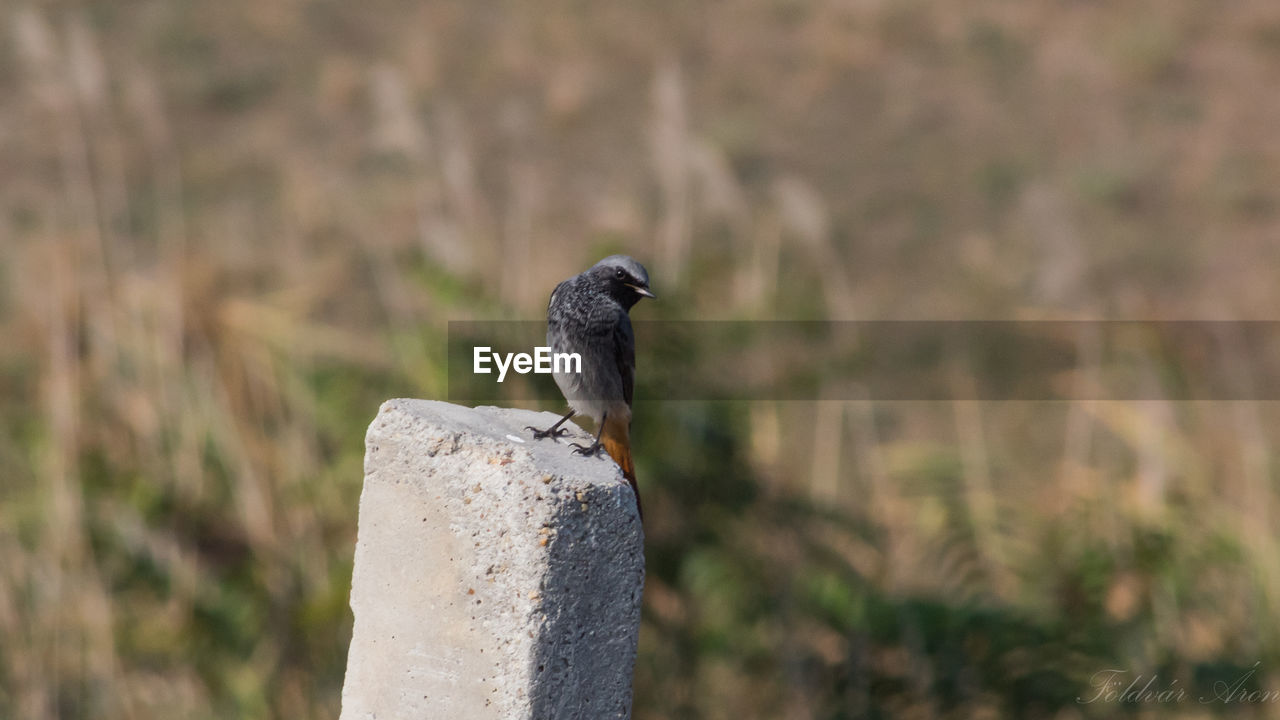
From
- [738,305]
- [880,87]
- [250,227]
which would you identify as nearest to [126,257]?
[738,305]

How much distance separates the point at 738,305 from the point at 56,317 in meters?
3.29

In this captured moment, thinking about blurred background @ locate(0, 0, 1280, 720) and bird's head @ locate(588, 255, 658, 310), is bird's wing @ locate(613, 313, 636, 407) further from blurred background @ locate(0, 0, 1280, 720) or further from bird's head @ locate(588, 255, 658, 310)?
blurred background @ locate(0, 0, 1280, 720)

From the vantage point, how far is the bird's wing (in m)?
2.80

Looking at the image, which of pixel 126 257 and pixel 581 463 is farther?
pixel 126 257

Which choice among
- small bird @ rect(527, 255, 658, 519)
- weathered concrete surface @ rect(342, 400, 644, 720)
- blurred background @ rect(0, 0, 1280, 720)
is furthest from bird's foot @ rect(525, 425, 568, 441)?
blurred background @ rect(0, 0, 1280, 720)

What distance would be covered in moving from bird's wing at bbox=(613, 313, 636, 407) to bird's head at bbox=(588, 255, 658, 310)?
51mm

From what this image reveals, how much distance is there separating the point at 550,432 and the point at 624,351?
254 mm

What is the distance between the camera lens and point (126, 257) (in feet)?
26.2

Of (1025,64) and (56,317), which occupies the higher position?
(1025,64)

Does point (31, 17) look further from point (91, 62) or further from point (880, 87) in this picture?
point (880, 87)

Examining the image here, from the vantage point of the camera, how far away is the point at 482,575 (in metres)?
2.44

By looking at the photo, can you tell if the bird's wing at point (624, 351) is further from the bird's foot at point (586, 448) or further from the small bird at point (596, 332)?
the bird's foot at point (586, 448)

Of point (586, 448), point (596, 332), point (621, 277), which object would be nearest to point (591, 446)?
point (586, 448)

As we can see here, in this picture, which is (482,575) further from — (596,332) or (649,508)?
(649,508)
